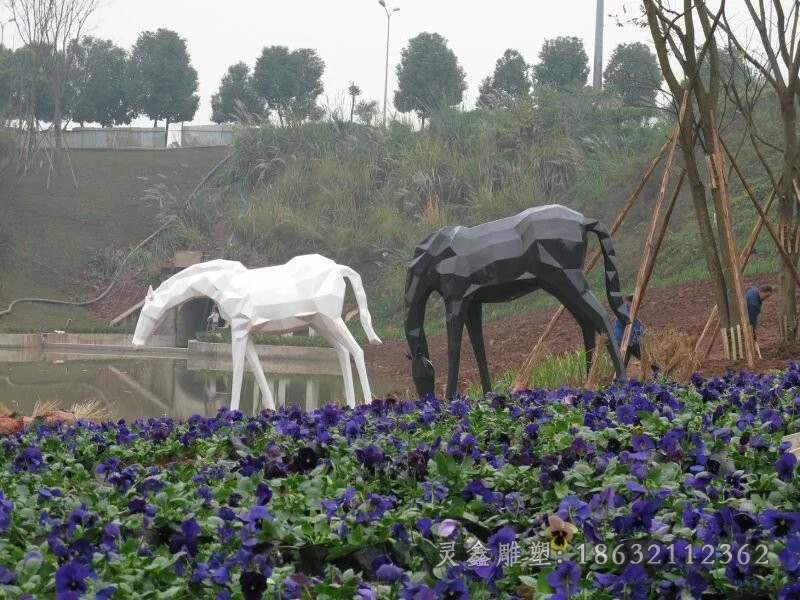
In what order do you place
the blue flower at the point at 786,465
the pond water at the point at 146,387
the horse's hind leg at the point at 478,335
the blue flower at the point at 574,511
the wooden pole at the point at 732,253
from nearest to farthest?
the blue flower at the point at 574,511, the blue flower at the point at 786,465, the wooden pole at the point at 732,253, the horse's hind leg at the point at 478,335, the pond water at the point at 146,387

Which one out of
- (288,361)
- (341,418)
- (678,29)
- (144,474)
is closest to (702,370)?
(678,29)

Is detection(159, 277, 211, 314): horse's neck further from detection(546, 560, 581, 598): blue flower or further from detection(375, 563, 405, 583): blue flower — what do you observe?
detection(546, 560, 581, 598): blue flower

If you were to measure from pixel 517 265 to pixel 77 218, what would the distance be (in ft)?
118

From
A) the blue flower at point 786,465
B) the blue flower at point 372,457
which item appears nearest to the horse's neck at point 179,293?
the blue flower at point 372,457

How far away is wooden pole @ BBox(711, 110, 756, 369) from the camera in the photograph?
10633mm

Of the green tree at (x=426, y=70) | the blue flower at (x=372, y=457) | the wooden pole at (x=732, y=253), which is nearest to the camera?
the blue flower at (x=372, y=457)

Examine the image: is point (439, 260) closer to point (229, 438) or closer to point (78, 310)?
point (229, 438)

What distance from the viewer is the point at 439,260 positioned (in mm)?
10758

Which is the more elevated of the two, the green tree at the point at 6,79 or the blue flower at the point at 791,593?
the green tree at the point at 6,79

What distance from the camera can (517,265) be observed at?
34.6 feet

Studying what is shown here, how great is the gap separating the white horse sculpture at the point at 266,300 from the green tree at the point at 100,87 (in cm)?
5249

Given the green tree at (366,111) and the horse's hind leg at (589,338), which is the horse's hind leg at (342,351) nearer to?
the horse's hind leg at (589,338)

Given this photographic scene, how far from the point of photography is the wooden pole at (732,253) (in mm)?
10633

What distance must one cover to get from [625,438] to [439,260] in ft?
18.4
